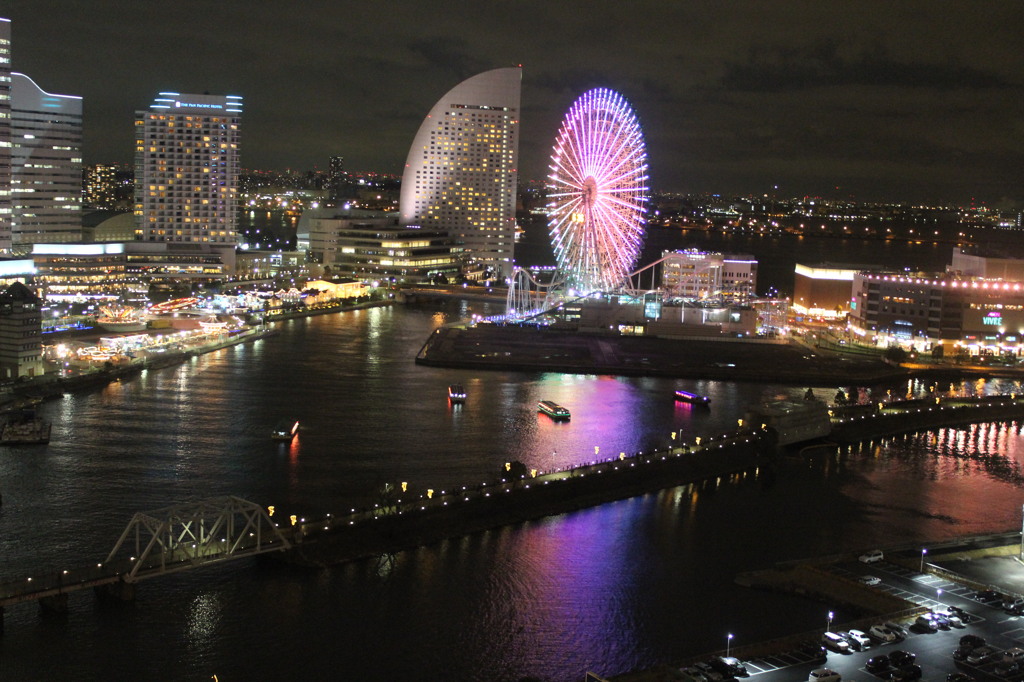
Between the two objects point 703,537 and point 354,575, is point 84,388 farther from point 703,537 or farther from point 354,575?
point 703,537

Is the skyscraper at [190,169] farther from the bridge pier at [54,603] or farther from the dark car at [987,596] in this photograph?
the dark car at [987,596]

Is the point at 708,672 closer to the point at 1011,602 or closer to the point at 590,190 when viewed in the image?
the point at 1011,602

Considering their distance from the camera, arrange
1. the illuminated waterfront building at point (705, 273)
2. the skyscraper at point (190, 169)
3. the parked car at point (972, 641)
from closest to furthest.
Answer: the parked car at point (972, 641), the illuminated waterfront building at point (705, 273), the skyscraper at point (190, 169)

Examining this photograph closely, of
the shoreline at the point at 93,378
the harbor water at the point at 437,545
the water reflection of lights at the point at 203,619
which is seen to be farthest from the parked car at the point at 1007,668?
the shoreline at the point at 93,378

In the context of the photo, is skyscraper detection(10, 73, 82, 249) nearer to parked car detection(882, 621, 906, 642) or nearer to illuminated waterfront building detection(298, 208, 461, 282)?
illuminated waterfront building detection(298, 208, 461, 282)

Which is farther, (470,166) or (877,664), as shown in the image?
(470,166)

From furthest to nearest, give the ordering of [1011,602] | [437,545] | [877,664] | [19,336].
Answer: [19,336], [437,545], [1011,602], [877,664]

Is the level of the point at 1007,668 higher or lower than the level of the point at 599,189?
lower

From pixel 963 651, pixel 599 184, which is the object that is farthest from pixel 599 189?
pixel 963 651
